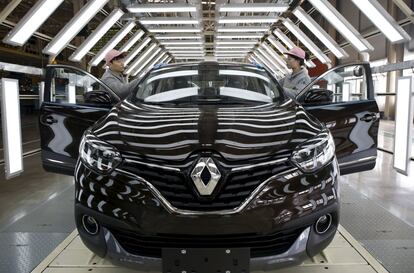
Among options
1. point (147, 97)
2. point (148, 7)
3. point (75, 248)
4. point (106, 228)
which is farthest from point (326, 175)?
point (148, 7)

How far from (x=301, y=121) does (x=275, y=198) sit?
54cm

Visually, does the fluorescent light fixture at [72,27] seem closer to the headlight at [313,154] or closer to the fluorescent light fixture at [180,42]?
the fluorescent light fixture at [180,42]

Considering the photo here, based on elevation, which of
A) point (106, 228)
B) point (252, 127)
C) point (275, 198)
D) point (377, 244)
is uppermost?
point (252, 127)

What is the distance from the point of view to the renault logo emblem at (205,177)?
62.6 inches

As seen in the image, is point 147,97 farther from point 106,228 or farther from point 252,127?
point 106,228

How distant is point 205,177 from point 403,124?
3388 millimetres

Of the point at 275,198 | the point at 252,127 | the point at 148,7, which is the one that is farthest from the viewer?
the point at 148,7

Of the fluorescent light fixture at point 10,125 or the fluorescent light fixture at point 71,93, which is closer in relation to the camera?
the fluorescent light fixture at point 10,125

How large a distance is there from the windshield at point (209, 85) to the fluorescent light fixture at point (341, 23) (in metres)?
3.58

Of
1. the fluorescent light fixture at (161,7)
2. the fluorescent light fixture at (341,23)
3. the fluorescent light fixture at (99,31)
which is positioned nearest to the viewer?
the fluorescent light fixture at (161,7)

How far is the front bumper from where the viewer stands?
5.13 feet

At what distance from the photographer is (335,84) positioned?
→ 24.7 feet

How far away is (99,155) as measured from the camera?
Answer: 5.83 ft

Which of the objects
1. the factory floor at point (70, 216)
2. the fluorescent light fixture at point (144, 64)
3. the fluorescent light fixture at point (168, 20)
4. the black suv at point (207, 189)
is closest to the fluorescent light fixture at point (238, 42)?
the fluorescent light fixture at point (144, 64)
